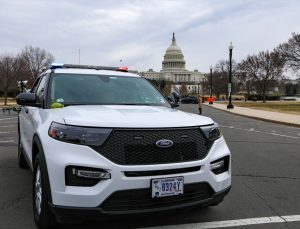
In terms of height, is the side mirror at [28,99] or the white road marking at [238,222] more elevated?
the side mirror at [28,99]

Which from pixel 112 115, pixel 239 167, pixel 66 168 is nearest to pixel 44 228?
pixel 66 168

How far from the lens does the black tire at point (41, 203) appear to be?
13.3ft

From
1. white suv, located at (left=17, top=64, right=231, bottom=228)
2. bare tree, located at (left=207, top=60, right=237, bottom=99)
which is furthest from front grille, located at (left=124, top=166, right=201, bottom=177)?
bare tree, located at (left=207, top=60, right=237, bottom=99)

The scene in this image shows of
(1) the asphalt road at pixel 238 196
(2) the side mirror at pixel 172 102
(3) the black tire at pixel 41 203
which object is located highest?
(2) the side mirror at pixel 172 102

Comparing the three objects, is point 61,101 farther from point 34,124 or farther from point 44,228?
point 44,228

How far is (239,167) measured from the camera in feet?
26.8

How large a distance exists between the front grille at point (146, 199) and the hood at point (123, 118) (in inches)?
25.0

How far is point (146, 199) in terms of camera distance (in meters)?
3.88

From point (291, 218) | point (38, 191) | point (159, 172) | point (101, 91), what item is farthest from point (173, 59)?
point (159, 172)

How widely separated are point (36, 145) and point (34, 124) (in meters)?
0.63

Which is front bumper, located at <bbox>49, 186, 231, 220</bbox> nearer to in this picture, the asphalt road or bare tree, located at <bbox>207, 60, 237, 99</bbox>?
the asphalt road

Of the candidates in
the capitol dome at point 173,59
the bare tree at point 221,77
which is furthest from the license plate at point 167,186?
the capitol dome at point 173,59

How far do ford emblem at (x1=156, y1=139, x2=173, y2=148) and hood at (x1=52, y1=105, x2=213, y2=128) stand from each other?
151mm

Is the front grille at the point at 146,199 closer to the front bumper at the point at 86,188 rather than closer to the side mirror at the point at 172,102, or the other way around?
the front bumper at the point at 86,188
